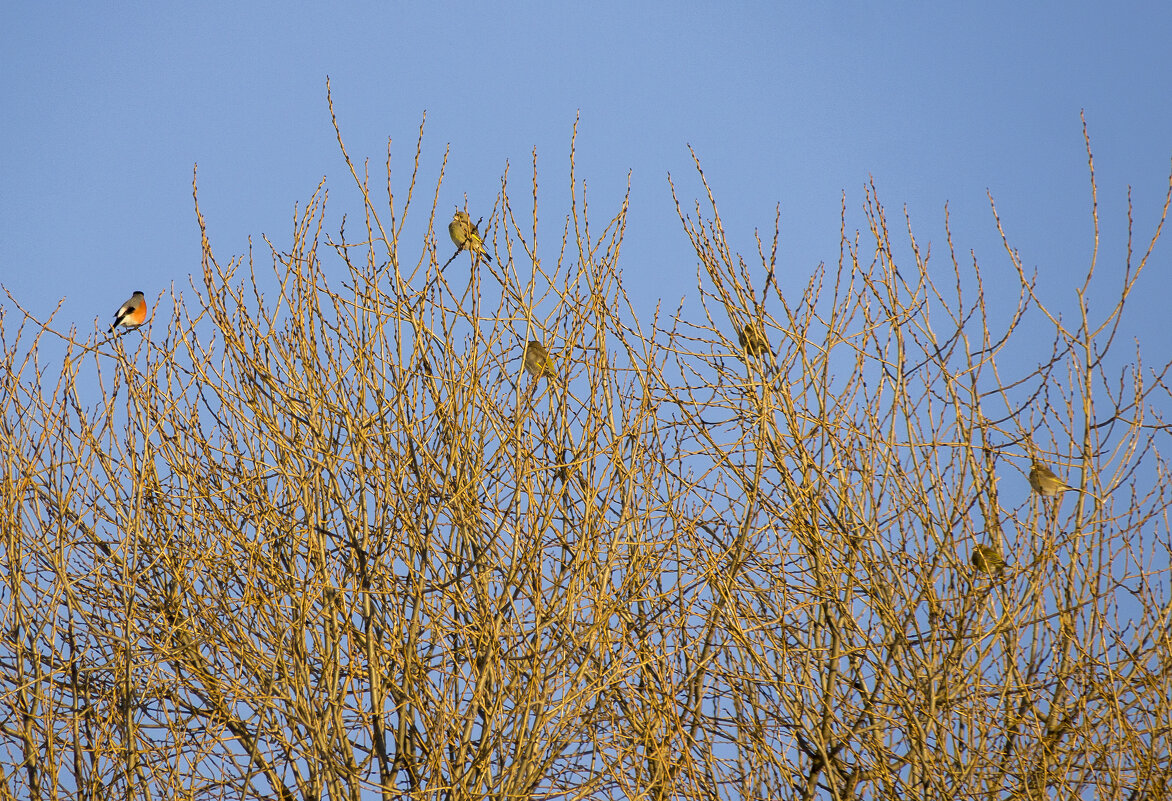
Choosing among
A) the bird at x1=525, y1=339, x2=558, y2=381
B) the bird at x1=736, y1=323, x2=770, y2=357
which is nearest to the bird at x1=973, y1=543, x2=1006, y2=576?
the bird at x1=736, y1=323, x2=770, y2=357

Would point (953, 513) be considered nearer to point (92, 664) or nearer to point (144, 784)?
point (144, 784)

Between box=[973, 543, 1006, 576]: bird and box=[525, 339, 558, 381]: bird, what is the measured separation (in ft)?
7.39

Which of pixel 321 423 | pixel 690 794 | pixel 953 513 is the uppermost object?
pixel 321 423

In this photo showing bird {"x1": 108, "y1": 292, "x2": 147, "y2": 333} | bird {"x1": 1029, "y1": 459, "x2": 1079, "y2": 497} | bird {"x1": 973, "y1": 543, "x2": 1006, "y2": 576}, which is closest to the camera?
bird {"x1": 973, "y1": 543, "x2": 1006, "y2": 576}

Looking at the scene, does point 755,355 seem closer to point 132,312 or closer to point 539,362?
point 539,362

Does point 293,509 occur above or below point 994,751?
above

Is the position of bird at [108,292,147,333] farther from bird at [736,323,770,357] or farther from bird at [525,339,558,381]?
bird at [736,323,770,357]

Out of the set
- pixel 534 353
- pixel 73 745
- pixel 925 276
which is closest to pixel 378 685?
pixel 73 745

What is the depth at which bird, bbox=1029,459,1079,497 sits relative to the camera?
6.32 metres

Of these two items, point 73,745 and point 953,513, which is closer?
point 73,745

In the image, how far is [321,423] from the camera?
20.0 ft

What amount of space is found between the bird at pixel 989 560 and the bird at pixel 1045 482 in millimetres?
641

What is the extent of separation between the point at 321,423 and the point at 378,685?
1381 mm

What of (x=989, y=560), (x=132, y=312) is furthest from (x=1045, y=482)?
(x=132, y=312)
